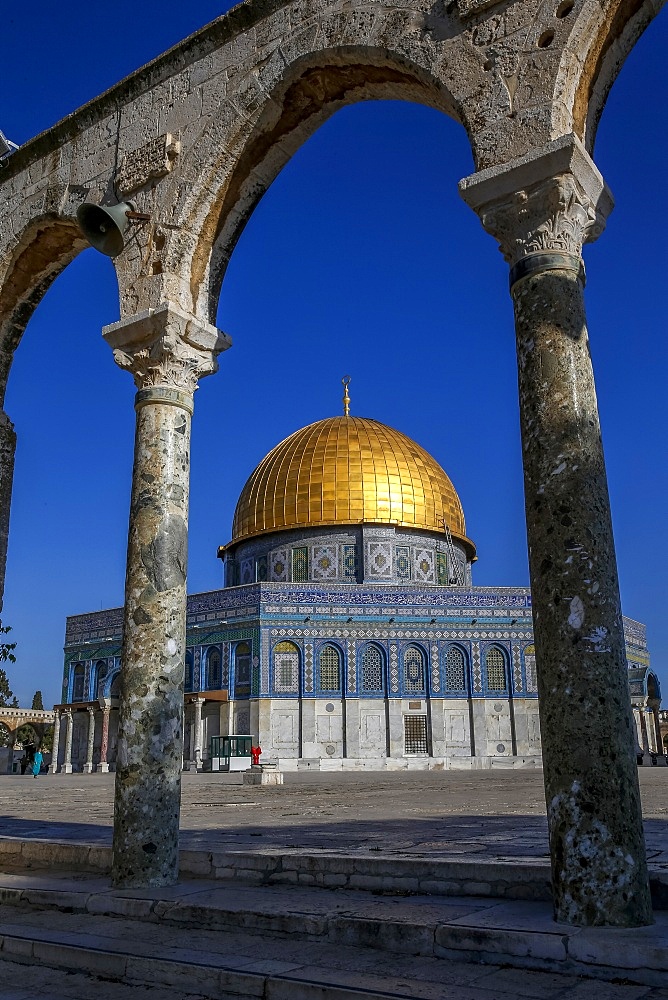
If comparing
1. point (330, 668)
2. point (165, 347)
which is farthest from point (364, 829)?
point (330, 668)

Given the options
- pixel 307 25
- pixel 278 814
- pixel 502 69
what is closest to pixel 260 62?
pixel 307 25

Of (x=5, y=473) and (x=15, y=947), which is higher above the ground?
(x=5, y=473)

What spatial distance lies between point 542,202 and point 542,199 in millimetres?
13

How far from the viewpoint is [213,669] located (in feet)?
91.1

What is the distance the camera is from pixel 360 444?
31812 millimetres

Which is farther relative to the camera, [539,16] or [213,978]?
[539,16]

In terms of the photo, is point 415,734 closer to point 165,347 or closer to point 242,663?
point 242,663

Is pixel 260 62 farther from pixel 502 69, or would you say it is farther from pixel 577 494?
pixel 577 494

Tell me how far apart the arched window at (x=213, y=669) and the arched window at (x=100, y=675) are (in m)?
4.41

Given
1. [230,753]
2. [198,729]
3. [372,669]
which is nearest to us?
[230,753]

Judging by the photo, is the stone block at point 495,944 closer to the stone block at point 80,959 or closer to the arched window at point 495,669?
the stone block at point 80,959

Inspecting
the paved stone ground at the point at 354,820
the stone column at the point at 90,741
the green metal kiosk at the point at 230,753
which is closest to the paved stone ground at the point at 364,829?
the paved stone ground at the point at 354,820

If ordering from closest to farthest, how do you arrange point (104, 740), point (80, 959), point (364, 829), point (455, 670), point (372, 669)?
point (80, 959) < point (364, 829) < point (372, 669) < point (455, 670) < point (104, 740)

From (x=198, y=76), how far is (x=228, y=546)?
93.5 feet
